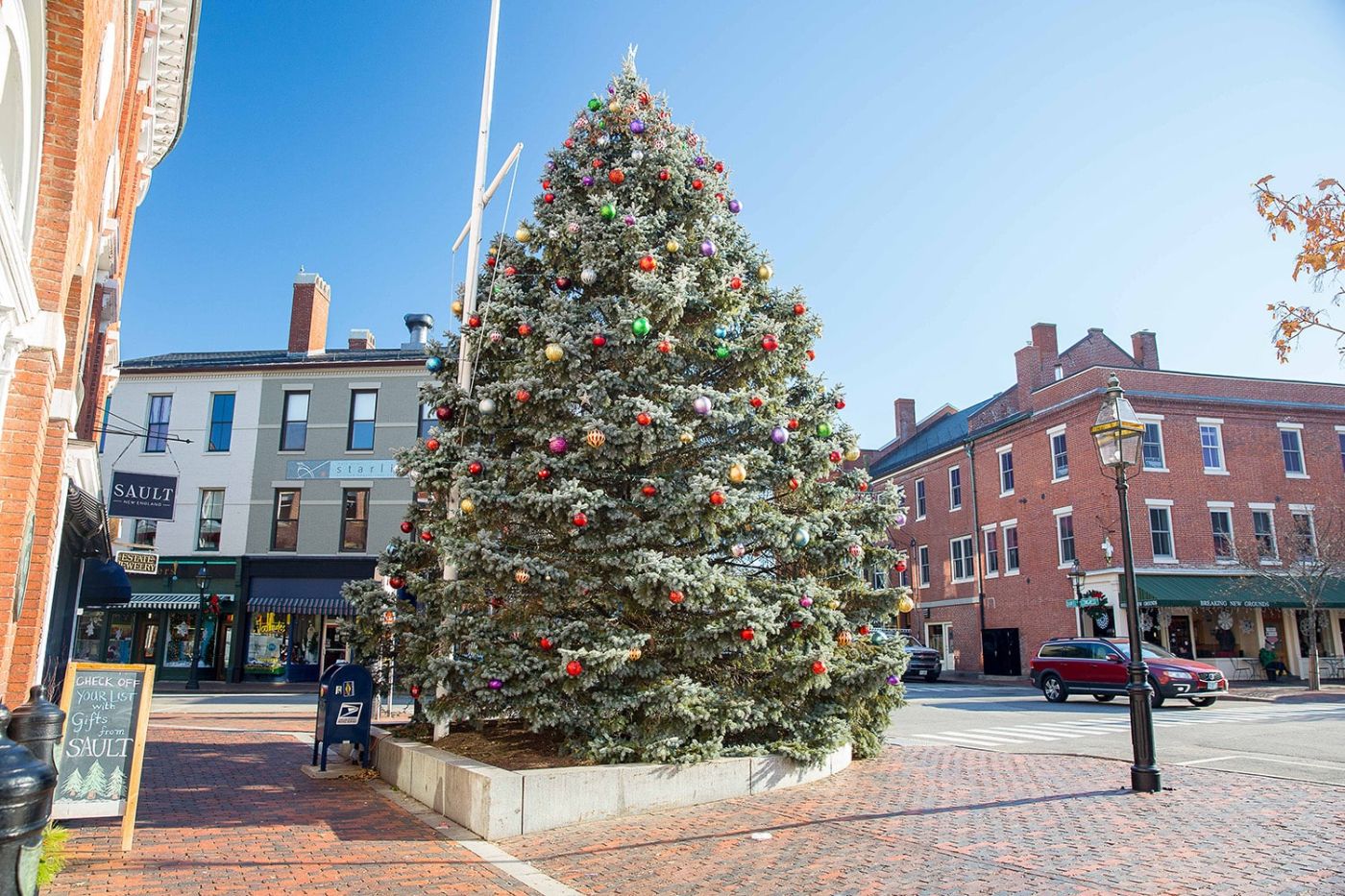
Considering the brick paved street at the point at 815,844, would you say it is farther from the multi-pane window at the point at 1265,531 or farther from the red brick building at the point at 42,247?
the multi-pane window at the point at 1265,531

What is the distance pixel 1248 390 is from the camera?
32.8 m

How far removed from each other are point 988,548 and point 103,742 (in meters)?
35.8

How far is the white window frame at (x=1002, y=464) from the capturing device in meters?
36.3

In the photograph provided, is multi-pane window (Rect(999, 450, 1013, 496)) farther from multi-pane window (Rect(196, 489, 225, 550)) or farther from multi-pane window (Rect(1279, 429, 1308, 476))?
multi-pane window (Rect(196, 489, 225, 550))

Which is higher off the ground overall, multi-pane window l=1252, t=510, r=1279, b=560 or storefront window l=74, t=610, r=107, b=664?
multi-pane window l=1252, t=510, r=1279, b=560

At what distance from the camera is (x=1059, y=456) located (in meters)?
33.2

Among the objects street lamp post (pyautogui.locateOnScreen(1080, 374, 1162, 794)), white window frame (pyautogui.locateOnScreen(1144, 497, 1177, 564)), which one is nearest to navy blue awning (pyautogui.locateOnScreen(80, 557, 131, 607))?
street lamp post (pyautogui.locateOnScreen(1080, 374, 1162, 794))

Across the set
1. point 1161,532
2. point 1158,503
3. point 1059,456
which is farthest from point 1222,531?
point 1059,456

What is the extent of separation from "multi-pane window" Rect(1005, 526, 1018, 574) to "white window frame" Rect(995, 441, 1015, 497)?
58.8 inches

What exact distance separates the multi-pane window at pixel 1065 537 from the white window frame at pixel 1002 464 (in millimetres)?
3431

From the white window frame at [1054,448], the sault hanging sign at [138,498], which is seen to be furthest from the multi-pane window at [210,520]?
the white window frame at [1054,448]

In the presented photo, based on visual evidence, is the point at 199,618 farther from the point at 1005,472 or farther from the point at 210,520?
the point at 1005,472

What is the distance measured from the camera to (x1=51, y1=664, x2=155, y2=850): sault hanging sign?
21.3 ft

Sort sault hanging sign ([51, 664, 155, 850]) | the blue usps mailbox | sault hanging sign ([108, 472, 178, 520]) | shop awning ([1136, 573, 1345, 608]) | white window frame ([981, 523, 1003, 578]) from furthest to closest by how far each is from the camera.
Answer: white window frame ([981, 523, 1003, 578]), shop awning ([1136, 573, 1345, 608]), sault hanging sign ([108, 472, 178, 520]), the blue usps mailbox, sault hanging sign ([51, 664, 155, 850])
